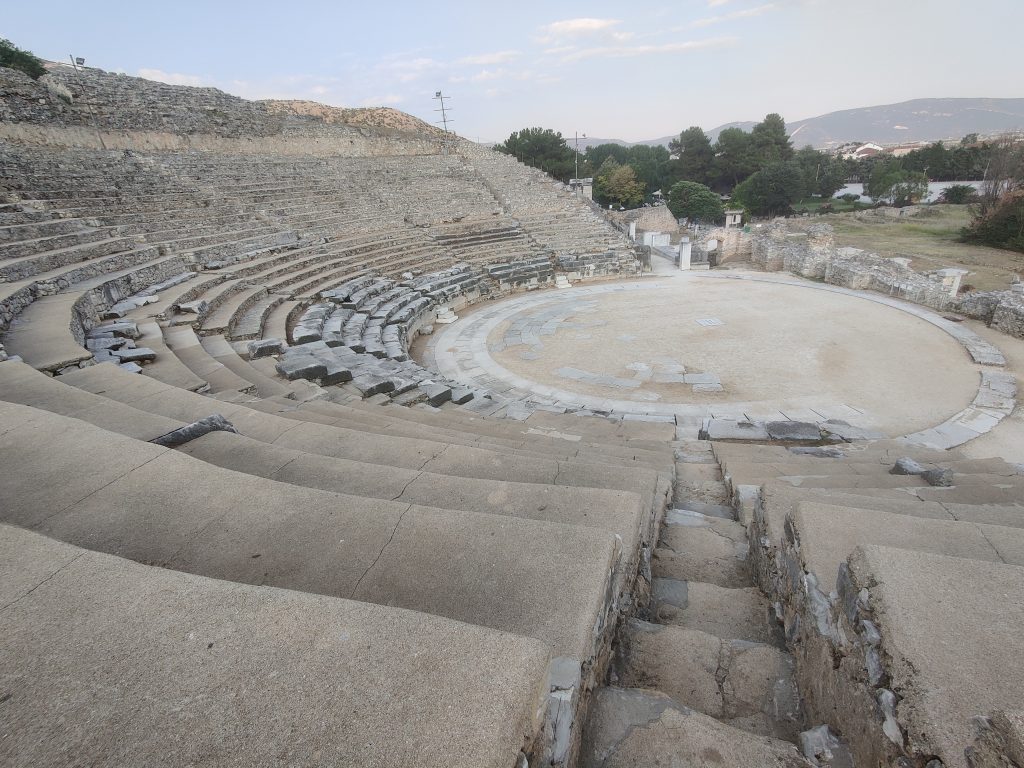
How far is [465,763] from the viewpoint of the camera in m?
1.26

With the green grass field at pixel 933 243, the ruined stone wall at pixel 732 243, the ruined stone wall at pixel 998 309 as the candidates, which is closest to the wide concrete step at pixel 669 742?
the ruined stone wall at pixel 998 309

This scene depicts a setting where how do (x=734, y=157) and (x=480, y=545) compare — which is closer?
(x=480, y=545)

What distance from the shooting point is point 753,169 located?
170 ft

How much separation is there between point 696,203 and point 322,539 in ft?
144

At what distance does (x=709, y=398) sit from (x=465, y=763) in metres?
9.38

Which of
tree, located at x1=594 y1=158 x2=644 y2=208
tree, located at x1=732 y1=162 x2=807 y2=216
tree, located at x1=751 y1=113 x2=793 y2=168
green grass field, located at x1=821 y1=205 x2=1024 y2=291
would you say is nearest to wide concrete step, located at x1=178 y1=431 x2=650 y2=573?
green grass field, located at x1=821 y1=205 x2=1024 y2=291

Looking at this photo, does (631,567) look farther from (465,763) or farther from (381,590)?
(465,763)

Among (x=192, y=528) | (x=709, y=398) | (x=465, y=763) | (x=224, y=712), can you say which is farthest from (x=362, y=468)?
(x=709, y=398)

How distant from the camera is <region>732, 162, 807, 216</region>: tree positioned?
43.1 meters

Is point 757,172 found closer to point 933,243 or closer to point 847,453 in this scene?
point 933,243

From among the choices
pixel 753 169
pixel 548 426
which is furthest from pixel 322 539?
pixel 753 169

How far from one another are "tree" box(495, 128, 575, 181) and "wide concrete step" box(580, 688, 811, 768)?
48.2 metres

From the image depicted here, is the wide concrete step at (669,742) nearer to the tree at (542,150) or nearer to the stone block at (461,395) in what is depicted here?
the stone block at (461,395)

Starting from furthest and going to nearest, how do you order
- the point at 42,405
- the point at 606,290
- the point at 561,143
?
the point at 561,143 < the point at 606,290 < the point at 42,405
